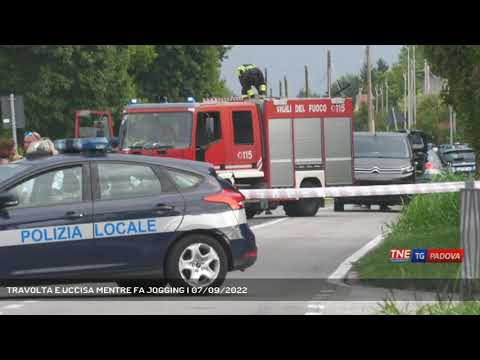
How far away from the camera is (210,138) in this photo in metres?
26.8

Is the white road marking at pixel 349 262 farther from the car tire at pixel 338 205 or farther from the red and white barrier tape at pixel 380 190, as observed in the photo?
the car tire at pixel 338 205

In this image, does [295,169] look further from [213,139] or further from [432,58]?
[432,58]

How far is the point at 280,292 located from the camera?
45.2 ft

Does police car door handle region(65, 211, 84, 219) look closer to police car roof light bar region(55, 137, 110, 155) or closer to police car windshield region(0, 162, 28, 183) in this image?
police car windshield region(0, 162, 28, 183)

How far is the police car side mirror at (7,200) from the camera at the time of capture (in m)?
12.3

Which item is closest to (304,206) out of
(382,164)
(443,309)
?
(382,164)

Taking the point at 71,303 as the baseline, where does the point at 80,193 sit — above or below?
above

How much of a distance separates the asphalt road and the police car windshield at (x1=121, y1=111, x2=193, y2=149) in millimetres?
2696

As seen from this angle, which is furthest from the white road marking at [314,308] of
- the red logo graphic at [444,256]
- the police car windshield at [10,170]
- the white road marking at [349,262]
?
the police car windshield at [10,170]

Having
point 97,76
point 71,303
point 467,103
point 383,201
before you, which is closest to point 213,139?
point 383,201

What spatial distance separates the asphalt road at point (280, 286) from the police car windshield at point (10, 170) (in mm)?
1275

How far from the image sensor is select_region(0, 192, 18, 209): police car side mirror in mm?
12328

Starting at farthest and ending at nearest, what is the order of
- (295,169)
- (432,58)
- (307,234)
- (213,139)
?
(295,169) < (213,139) < (307,234) < (432,58)
